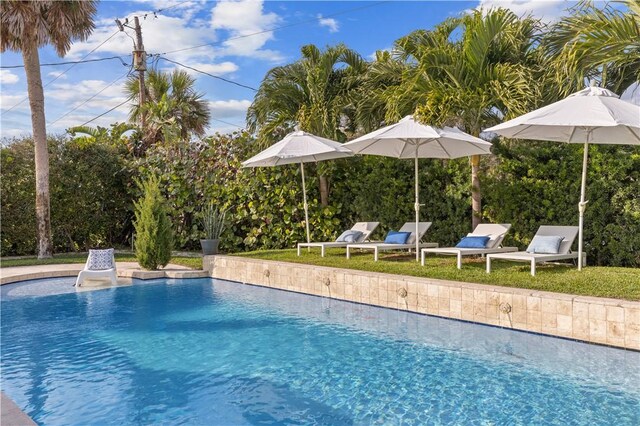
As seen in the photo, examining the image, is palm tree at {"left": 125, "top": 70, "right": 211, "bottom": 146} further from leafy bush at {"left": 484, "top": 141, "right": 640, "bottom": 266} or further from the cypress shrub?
leafy bush at {"left": 484, "top": 141, "right": 640, "bottom": 266}

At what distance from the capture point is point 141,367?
19.5 feet

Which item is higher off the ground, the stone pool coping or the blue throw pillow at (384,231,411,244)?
the blue throw pillow at (384,231,411,244)

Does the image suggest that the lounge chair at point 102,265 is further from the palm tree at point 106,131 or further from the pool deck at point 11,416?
the palm tree at point 106,131

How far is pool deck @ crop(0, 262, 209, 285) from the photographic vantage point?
12.2 metres

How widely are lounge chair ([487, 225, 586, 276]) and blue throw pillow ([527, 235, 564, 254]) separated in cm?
9

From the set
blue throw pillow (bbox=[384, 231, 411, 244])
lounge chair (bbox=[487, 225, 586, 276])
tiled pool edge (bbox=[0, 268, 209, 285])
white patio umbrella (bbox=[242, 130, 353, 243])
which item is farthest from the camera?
tiled pool edge (bbox=[0, 268, 209, 285])

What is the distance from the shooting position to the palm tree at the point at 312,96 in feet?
44.2

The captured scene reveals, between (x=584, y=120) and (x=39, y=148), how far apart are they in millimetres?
14148

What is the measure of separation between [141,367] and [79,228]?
13.0 m

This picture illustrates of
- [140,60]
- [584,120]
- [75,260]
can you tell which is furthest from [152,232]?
[140,60]

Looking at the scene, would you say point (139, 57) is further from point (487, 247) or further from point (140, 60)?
point (487, 247)

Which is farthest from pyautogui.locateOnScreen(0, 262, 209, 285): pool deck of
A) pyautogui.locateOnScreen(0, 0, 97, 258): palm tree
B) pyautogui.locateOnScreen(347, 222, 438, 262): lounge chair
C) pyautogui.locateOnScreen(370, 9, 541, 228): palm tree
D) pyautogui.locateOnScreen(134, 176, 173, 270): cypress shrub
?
pyautogui.locateOnScreen(370, 9, 541, 228): palm tree

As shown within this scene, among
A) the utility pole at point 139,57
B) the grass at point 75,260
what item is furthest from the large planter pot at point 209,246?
the utility pole at point 139,57

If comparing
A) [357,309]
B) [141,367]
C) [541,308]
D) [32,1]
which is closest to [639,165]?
[541,308]
